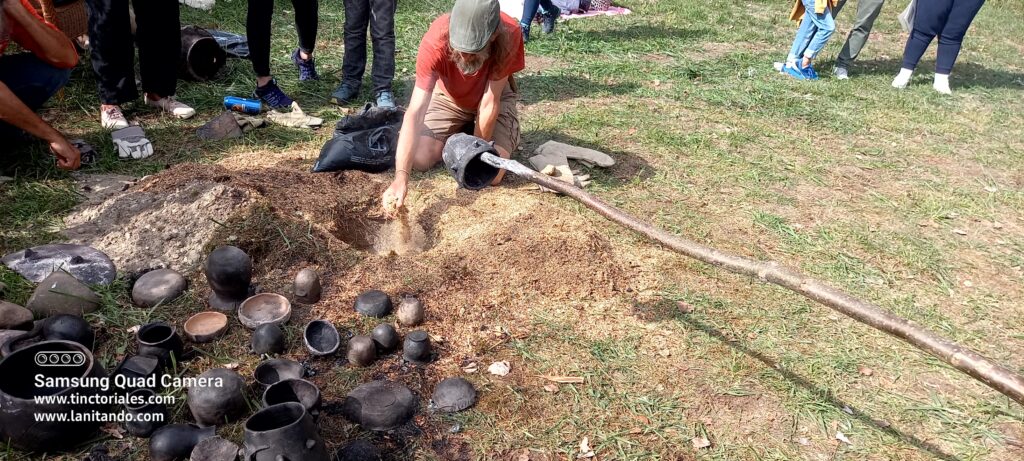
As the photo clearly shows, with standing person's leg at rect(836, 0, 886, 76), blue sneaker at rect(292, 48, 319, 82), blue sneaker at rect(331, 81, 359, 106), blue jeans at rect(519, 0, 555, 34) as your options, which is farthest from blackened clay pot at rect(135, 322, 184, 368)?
standing person's leg at rect(836, 0, 886, 76)

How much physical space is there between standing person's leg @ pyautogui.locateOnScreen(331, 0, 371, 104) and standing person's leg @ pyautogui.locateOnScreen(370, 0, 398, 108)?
160 mm

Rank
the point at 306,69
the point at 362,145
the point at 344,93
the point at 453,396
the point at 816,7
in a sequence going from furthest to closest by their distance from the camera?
1. the point at 816,7
2. the point at 306,69
3. the point at 344,93
4. the point at 362,145
5. the point at 453,396

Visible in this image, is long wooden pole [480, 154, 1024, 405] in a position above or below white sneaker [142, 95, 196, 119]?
above

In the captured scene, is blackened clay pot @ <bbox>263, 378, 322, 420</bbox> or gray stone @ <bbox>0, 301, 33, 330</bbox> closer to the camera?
blackened clay pot @ <bbox>263, 378, 322, 420</bbox>

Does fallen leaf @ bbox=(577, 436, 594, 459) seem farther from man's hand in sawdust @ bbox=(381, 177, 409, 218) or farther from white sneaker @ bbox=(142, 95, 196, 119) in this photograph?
white sneaker @ bbox=(142, 95, 196, 119)

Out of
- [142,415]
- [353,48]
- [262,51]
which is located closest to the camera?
[142,415]

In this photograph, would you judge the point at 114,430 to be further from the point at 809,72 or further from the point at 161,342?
the point at 809,72

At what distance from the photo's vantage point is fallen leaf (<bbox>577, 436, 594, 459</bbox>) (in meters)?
2.60

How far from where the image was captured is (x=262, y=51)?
5414 millimetres

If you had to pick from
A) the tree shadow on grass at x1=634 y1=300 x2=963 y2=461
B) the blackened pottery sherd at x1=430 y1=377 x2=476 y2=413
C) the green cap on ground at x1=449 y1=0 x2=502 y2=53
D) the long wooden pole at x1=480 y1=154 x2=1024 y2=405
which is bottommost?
Answer: the tree shadow on grass at x1=634 y1=300 x2=963 y2=461

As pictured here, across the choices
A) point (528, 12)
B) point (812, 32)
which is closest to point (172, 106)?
point (528, 12)

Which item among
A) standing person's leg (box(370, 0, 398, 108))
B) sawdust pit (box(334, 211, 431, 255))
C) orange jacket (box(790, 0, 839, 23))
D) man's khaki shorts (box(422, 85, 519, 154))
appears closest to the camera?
sawdust pit (box(334, 211, 431, 255))

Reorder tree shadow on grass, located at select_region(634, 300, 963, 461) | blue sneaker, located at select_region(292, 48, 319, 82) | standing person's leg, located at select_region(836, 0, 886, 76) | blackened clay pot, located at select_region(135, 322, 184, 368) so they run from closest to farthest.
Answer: blackened clay pot, located at select_region(135, 322, 184, 368), tree shadow on grass, located at select_region(634, 300, 963, 461), blue sneaker, located at select_region(292, 48, 319, 82), standing person's leg, located at select_region(836, 0, 886, 76)

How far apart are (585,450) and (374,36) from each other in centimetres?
422
